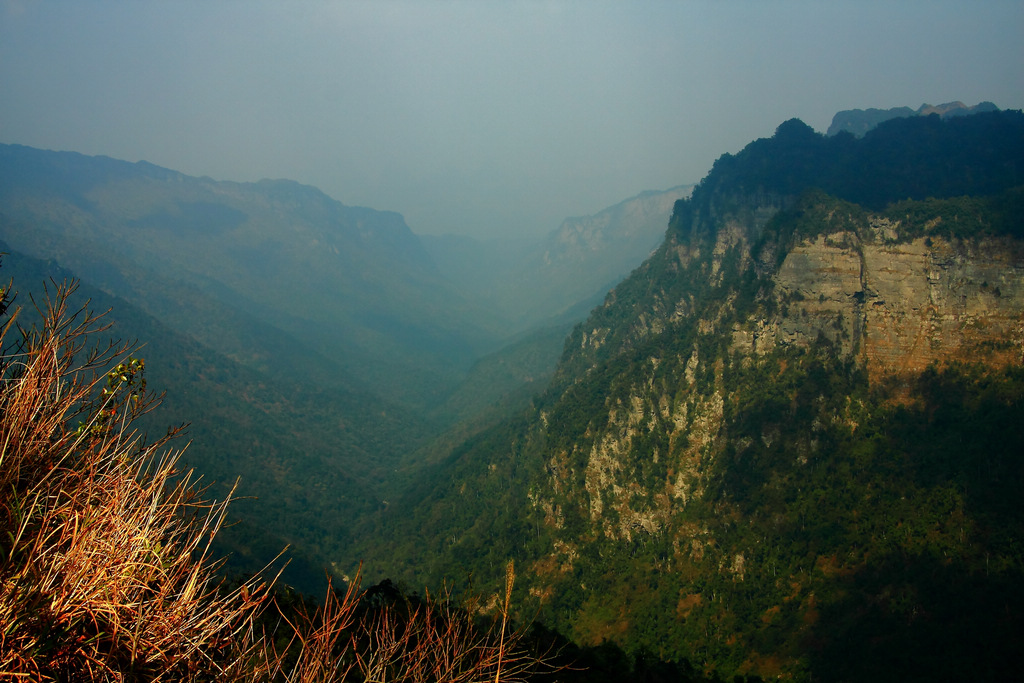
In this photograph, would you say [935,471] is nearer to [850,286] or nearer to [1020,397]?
[1020,397]

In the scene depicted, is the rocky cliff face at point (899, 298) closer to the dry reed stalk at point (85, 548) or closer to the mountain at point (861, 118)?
the dry reed stalk at point (85, 548)

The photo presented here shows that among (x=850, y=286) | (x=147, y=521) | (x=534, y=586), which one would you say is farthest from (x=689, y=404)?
(x=147, y=521)

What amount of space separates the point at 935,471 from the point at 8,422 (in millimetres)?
63116

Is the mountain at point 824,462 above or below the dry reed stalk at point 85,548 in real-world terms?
below

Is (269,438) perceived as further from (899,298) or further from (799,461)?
(899,298)

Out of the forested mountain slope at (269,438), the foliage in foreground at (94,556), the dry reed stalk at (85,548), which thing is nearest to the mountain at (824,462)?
the forested mountain slope at (269,438)

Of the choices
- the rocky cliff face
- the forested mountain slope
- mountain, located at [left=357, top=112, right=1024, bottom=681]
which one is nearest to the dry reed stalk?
mountain, located at [left=357, top=112, right=1024, bottom=681]

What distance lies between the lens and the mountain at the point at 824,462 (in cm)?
4378

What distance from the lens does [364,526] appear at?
110 metres

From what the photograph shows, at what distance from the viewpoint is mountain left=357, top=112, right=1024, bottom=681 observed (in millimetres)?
43781

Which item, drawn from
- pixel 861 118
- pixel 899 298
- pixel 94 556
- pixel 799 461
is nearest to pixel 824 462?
pixel 799 461

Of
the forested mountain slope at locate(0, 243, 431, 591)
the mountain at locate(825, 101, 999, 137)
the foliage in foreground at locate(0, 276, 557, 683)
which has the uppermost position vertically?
the mountain at locate(825, 101, 999, 137)

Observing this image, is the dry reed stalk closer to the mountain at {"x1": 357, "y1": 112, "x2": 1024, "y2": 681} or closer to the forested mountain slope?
the mountain at {"x1": 357, "y1": 112, "x2": 1024, "y2": 681}

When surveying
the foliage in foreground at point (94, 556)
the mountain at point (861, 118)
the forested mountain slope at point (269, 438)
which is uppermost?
the mountain at point (861, 118)
